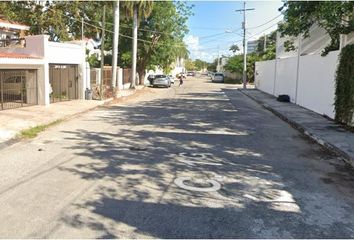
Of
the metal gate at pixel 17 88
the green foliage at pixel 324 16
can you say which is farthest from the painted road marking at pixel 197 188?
the metal gate at pixel 17 88

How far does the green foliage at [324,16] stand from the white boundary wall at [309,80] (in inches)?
39.0

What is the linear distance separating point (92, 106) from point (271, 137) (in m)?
11.3

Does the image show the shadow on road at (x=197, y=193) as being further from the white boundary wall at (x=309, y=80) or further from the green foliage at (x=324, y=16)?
the green foliage at (x=324, y=16)

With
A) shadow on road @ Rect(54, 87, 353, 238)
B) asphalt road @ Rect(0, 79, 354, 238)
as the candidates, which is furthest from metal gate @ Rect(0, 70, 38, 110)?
shadow on road @ Rect(54, 87, 353, 238)

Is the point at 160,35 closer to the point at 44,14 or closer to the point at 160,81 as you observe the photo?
the point at 160,81

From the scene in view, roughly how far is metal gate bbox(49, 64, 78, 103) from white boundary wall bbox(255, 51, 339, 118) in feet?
41.9

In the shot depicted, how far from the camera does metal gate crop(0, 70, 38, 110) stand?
18438 millimetres

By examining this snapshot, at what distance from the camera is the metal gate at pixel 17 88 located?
1844cm

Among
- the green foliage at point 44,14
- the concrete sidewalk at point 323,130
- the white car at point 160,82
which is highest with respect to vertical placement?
the green foliage at point 44,14

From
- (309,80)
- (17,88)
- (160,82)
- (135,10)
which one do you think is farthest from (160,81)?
(17,88)

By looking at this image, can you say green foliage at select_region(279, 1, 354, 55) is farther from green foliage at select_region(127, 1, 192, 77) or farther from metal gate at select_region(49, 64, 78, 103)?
green foliage at select_region(127, 1, 192, 77)

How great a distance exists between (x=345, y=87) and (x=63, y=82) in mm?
15470

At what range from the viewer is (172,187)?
23.4 feet

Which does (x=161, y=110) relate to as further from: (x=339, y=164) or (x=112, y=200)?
(x=112, y=200)
